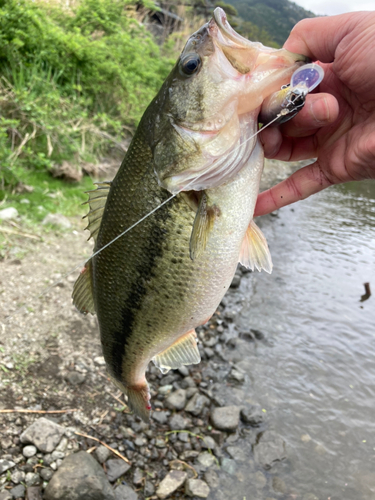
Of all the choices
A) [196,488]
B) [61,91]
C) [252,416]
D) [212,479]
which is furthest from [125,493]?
Result: [61,91]

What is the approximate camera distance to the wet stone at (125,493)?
2822mm

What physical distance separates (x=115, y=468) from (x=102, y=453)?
160 millimetres

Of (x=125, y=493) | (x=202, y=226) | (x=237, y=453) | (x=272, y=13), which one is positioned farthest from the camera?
(x=272, y=13)

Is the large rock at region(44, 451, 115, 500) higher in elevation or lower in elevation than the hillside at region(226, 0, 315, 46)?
higher

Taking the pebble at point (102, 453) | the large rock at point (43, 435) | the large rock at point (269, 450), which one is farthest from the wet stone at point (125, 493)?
the large rock at point (269, 450)

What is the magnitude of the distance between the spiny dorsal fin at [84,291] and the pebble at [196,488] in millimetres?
1925

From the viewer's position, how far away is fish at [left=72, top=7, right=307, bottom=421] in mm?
1619

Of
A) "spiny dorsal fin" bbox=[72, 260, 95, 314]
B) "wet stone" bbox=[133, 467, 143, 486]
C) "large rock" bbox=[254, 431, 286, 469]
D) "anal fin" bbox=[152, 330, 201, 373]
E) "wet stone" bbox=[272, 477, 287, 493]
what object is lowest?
"large rock" bbox=[254, 431, 286, 469]

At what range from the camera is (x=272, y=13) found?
5362cm

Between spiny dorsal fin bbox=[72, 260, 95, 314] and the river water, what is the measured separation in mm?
2254

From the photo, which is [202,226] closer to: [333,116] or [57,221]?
[333,116]

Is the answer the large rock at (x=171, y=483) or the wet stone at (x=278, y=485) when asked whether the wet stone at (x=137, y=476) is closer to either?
the large rock at (x=171, y=483)

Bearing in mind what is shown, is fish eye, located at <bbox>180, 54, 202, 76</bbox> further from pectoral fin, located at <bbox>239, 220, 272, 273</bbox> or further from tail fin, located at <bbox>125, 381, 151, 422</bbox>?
tail fin, located at <bbox>125, 381, 151, 422</bbox>

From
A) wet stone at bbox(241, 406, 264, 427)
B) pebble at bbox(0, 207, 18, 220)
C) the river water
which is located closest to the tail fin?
the river water
